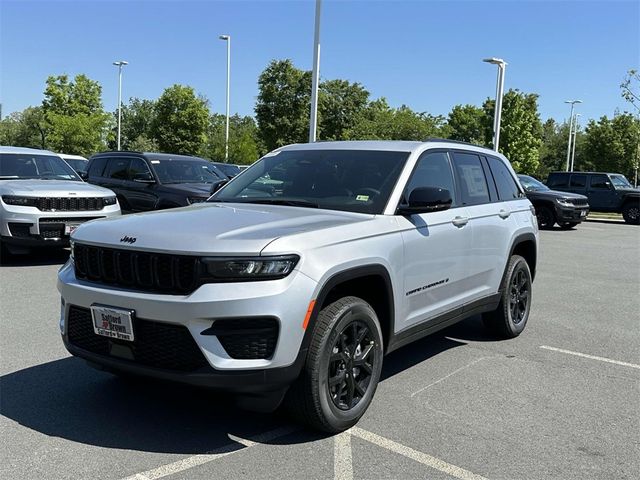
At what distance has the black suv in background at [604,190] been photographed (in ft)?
79.1

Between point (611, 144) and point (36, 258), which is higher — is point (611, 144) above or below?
above

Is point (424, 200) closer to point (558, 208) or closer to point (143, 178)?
point (143, 178)

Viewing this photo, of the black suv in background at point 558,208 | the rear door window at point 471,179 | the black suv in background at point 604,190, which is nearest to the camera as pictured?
the rear door window at point 471,179

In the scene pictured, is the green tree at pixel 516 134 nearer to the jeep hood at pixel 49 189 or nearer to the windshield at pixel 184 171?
the windshield at pixel 184 171

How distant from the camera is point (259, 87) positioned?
5169 cm

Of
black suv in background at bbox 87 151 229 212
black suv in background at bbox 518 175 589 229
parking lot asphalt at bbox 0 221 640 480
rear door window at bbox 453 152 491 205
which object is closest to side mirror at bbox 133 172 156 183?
black suv in background at bbox 87 151 229 212

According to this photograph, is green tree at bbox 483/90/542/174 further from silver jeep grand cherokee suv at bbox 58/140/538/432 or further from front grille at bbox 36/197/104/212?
silver jeep grand cherokee suv at bbox 58/140/538/432

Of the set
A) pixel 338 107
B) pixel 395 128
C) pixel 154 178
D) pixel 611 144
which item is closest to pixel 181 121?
pixel 338 107

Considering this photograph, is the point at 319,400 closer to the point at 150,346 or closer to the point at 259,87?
the point at 150,346

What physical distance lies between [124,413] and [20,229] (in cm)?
608

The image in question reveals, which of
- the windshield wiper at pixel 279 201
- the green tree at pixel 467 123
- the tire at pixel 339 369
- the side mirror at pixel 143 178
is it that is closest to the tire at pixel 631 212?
the side mirror at pixel 143 178

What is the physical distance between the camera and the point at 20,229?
29.8 ft

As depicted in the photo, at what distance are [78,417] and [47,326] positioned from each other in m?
2.37

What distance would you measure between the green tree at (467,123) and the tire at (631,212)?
44.8 meters
